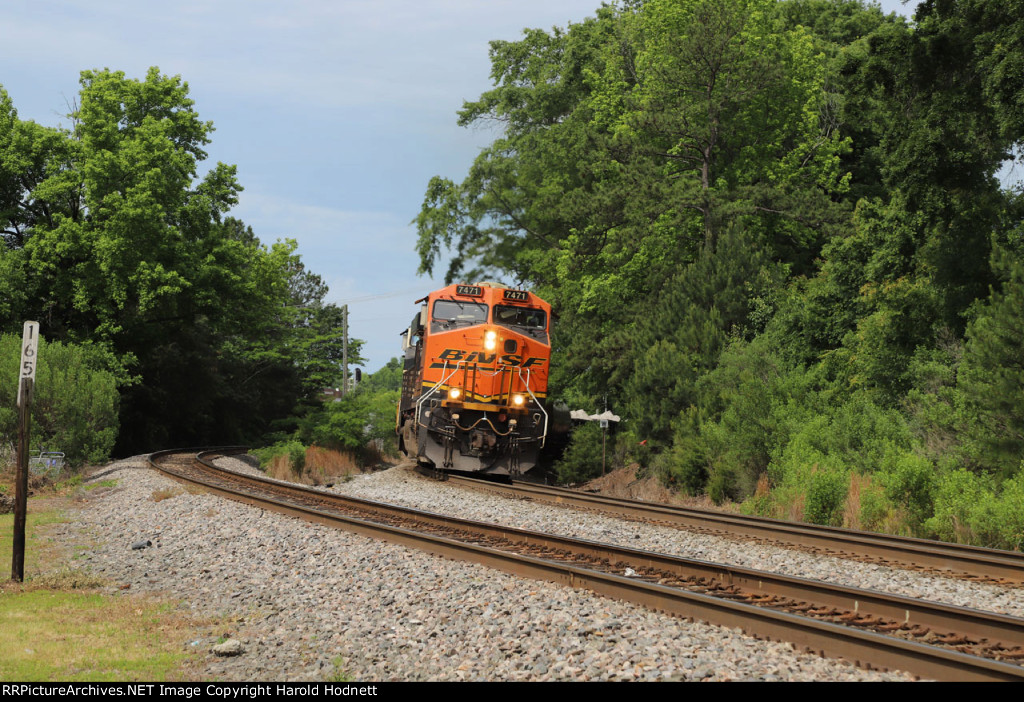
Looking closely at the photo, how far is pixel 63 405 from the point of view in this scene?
966 inches

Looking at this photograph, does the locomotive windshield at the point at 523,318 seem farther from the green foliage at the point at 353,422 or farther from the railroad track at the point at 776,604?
the railroad track at the point at 776,604

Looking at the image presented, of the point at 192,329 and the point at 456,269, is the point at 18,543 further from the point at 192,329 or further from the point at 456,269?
the point at 192,329

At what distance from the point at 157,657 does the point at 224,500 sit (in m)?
9.80

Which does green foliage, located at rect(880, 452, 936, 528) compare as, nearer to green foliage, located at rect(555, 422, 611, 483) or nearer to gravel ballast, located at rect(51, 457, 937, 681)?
gravel ballast, located at rect(51, 457, 937, 681)

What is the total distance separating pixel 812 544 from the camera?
1223 centimetres

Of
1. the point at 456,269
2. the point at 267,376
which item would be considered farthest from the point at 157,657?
the point at 267,376

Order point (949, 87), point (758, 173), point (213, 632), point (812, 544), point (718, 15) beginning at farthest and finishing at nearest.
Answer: point (758, 173), point (718, 15), point (949, 87), point (812, 544), point (213, 632)

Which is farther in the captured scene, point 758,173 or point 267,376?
point 267,376

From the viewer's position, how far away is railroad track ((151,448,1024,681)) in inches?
245

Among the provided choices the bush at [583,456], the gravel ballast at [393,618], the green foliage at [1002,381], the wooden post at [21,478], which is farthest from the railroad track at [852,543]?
the bush at [583,456]

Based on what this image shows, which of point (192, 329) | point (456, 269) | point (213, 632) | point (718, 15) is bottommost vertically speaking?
point (213, 632)

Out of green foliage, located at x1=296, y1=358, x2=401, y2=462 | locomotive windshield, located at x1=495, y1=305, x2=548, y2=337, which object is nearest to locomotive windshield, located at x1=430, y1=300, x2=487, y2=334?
locomotive windshield, located at x1=495, y1=305, x2=548, y2=337

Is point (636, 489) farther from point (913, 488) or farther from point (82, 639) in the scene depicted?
point (82, 639)

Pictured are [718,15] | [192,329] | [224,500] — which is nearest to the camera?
[224,500]
